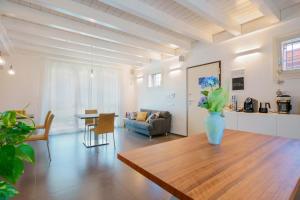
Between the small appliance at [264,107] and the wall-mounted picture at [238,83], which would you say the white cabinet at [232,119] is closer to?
the small appliance at [264,107]

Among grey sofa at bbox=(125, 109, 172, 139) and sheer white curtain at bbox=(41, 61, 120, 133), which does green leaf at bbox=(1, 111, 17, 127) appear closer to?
grey sofa at bbox=(125, 109, 172, 139)

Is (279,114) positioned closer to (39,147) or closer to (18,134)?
(18,134)

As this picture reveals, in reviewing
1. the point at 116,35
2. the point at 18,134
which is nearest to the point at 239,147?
the point at 18,134

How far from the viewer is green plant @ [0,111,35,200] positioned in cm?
50

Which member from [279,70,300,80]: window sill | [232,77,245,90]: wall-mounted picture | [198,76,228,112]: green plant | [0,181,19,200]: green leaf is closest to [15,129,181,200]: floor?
[198,76,228,112]: green plant

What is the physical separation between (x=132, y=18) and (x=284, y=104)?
3331 mm

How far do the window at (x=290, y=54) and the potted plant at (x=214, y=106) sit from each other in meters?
2.79

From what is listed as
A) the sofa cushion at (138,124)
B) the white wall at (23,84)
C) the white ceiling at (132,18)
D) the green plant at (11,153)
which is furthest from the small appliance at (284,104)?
the white wall at (23,84)

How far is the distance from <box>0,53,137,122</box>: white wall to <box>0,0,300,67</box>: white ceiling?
2.68 ft

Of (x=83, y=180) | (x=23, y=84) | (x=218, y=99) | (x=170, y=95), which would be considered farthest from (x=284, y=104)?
(x=23, y=84)

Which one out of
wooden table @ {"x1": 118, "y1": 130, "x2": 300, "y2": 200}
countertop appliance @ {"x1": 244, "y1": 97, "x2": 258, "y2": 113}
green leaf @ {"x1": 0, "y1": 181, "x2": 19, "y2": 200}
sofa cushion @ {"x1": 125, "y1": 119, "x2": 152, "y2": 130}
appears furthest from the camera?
sofa cushion @ {"x1": 125, "y1": 119, "x2": 152, "y2": 130}

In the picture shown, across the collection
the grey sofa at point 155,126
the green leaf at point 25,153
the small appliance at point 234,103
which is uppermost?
the small appliance at point 234,103

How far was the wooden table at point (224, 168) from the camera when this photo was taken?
0.66 m

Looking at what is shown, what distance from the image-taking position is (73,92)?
6.07 metres
